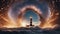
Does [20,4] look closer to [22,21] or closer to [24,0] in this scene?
[24,0]

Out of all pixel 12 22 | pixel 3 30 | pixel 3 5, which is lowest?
pixel 3 30

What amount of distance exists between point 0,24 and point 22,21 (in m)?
0.73

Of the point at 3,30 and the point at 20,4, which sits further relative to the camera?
the point at 20,4

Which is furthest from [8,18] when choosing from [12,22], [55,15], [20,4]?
[55,15]

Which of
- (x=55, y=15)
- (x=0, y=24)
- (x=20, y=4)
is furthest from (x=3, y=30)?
(x=55, y=15)

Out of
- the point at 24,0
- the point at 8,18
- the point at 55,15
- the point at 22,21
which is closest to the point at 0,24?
the point at 8,18

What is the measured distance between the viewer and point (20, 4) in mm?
5984

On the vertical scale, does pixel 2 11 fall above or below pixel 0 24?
above

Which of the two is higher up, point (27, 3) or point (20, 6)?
point (27, 3)

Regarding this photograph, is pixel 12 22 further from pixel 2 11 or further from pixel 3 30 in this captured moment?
pixel 3 30

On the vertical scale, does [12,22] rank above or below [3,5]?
below

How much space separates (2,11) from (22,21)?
28.9 inches

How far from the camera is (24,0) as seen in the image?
5992 mm

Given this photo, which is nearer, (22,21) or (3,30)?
(3,30)
